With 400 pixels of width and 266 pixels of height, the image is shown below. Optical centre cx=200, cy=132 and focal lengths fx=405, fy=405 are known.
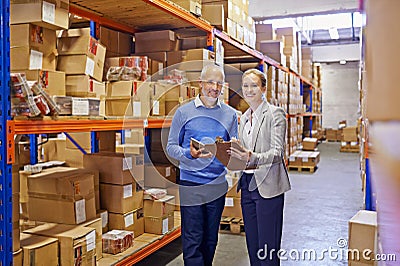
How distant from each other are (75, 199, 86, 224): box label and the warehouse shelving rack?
49cm

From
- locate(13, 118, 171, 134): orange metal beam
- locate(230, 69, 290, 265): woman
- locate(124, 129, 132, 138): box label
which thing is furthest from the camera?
locate(124, 129, 132, 138): box label

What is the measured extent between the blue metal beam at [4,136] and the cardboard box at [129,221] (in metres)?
1.39

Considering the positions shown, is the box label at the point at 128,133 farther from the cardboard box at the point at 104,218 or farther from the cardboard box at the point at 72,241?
the cardboard box at the point at 72,241

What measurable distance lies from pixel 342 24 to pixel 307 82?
4080 mm

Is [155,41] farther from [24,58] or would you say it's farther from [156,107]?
[24,58]

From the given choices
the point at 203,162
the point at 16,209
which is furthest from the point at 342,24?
the point at 16,209

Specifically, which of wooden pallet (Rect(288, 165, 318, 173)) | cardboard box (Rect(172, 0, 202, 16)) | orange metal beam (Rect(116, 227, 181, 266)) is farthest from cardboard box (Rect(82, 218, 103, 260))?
A: wooden pallet (Rect(288, 165, 318, 173))

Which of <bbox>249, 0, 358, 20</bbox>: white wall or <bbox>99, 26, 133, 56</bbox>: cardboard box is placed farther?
<bbox>249, 0, 358, 20</bbox>: white wall

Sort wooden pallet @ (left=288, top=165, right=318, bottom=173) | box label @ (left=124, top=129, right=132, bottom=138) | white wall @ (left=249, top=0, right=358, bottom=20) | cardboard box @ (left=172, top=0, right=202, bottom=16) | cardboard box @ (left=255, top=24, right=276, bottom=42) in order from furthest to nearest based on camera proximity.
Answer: wooden pallet @ (left=288, top=165, right=318, bottom=173), white wall @ (left=249, top=0, right=358, bottom=20), cardboard box @ (left=255, top=24, right=276, bottom=42), box label @ (left=124, top=129, right=132, bottom=138), cardboard box @ (left=172, top=0, right=202, bottom=16)

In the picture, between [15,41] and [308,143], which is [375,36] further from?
[308,143]

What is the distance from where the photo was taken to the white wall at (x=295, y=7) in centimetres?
892

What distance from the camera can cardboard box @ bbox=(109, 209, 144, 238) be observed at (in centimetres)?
340

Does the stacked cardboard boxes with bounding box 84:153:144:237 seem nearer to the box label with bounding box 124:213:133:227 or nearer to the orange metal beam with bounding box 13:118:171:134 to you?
the box label with bounding box 124:213:133:227

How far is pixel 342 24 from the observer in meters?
15.0
